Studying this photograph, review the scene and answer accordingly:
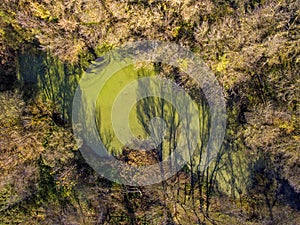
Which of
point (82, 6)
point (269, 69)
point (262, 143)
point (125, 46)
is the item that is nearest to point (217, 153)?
point (262, 143)

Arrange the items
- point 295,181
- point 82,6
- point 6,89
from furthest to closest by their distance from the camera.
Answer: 1. point 6,89
2. point 295,181
3. point 82,6

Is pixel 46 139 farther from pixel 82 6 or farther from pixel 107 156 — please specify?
pixel 82 6

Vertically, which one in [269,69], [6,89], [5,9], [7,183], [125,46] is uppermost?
[5,9]

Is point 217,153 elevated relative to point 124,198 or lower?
elevated

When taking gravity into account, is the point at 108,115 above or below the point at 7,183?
above

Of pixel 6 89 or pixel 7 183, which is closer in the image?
pixel 7 183

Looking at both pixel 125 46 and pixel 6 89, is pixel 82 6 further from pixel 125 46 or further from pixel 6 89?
pixel 6 89

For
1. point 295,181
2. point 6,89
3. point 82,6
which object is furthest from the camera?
point 6,89

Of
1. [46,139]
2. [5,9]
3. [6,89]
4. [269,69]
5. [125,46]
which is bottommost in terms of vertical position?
[46,139]

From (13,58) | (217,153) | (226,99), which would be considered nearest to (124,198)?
(217,153)
